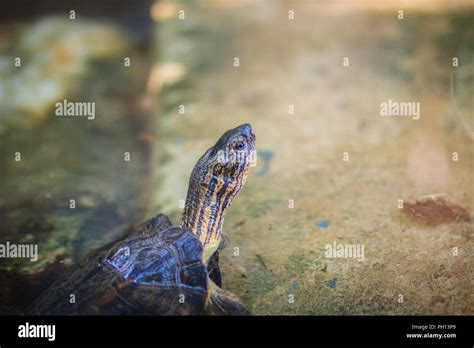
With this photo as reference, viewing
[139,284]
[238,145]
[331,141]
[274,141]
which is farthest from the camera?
[274,141]

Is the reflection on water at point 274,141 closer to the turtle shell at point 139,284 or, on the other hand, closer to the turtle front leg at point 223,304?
the turtle front leg at point 223,304

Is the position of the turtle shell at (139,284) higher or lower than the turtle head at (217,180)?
lower

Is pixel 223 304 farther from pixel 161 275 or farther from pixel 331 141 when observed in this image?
pixel 331 141

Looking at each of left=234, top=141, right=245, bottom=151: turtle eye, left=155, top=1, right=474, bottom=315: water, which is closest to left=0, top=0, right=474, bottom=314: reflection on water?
left=155, top=1, right=474, bottom=315: water

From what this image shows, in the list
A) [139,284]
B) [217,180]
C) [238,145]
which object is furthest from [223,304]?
[238,145]

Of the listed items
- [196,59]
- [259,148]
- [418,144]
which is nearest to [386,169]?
[418,144]

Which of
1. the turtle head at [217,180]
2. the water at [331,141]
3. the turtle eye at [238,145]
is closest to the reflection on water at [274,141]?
the water at [331,141]
